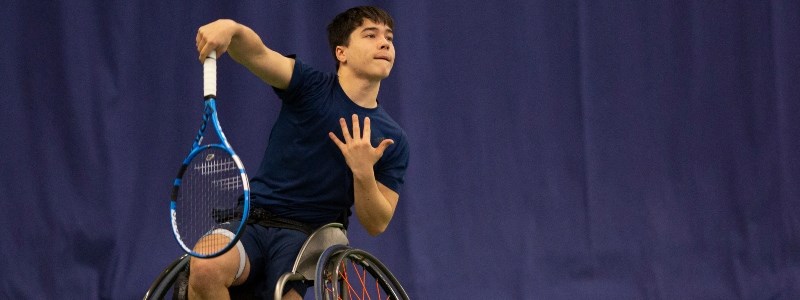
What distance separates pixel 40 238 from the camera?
143 inches

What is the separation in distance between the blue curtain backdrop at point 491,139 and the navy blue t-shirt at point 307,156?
4.48 ft

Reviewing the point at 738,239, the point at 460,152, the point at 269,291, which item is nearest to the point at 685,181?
the point at 738,239

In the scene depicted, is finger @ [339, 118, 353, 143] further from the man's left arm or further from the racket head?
the racket head

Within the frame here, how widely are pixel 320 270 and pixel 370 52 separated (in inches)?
24.7

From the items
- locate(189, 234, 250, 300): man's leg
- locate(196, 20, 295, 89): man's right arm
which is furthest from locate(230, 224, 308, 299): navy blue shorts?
locate(196, 20, 295, 89): man's right arm

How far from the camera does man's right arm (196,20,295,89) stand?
214cm

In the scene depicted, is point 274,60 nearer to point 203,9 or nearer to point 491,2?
point 203,9

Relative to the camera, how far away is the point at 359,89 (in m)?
2.62

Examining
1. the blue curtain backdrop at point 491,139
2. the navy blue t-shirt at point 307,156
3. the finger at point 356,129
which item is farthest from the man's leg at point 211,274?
the blue curtain backdrop at point 491,139

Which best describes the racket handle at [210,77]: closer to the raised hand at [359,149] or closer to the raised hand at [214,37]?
the raised hand at [214,37]

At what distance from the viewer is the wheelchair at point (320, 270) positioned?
2.32 m

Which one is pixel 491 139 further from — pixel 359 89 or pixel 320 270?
pixel 320 270

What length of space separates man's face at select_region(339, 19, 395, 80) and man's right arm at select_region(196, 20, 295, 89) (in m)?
0.22

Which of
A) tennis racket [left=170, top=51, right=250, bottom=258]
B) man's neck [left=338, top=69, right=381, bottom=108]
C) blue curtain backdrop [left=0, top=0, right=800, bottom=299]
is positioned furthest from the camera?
blue curtain backdrop [left=0, top=0, right=800, bottom=299]
